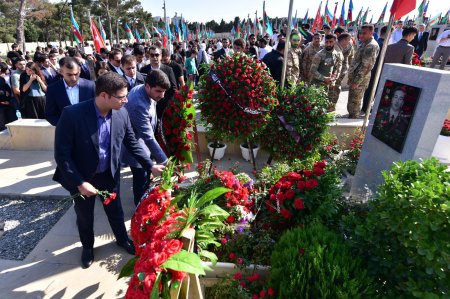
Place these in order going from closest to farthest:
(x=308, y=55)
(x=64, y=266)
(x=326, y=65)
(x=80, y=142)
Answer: (x=80, y=142), (x=64, y=266), (x=326, y=65), (x=308, y=55)

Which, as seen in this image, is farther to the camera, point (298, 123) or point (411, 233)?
point (298, 123)

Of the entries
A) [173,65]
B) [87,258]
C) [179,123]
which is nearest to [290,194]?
[179,123]

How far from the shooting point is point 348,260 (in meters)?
1.70

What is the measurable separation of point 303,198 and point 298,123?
6.02 feet

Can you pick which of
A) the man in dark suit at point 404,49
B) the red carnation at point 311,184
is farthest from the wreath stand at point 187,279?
the man in dark suit at point 404,49

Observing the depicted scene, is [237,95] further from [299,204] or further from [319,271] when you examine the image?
[319,271]

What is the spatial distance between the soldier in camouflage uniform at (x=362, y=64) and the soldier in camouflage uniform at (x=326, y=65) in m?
0.37

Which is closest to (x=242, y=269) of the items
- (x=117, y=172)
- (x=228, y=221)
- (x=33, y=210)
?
(x=228, y=221)

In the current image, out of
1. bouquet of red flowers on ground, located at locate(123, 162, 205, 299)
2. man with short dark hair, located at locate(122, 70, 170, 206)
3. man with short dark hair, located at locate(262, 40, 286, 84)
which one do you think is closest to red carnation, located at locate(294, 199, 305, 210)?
bouquet of red flowers on ground, located at locate(123, 162, 205, 299)

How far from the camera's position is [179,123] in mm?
3252

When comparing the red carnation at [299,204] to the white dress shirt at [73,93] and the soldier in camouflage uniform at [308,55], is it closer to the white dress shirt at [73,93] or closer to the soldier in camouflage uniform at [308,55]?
the white dress shirt at [73,93]

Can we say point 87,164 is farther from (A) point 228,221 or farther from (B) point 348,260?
(B) point 348,260

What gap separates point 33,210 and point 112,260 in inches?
67.0

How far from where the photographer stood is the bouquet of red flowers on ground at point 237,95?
360cm
